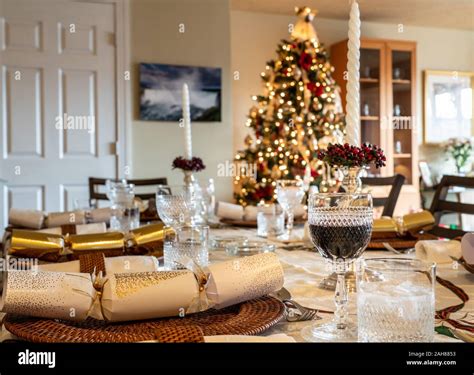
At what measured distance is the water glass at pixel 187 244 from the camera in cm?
116

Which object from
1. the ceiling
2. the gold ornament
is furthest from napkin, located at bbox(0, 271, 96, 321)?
the ceiling

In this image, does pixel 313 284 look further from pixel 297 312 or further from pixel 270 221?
pixel 270 221

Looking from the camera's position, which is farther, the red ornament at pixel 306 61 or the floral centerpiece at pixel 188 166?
the red ornament at pixel 306 61

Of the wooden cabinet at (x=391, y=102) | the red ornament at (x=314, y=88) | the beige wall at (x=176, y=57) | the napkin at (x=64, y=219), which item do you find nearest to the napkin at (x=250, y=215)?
the napkin at (x=64, y=219)

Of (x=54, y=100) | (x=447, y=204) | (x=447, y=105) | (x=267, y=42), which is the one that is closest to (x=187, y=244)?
(x=447, y=204)

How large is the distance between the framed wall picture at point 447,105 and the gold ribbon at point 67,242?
649cm

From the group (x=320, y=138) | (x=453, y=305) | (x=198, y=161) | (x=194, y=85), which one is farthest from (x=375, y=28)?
(x=453, y=305)

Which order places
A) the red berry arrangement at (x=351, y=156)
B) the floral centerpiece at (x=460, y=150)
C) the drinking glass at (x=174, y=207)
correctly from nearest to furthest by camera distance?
the red berry arrangement at (x=351, y=156) → the drinking glass at (x=174, y=207) → the floral centerpiece at (x=460, y=150)

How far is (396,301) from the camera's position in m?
0.65

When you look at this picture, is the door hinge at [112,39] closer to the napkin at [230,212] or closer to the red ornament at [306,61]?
the red ornament at [306,61]

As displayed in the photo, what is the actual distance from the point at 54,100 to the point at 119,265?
12.7 ft

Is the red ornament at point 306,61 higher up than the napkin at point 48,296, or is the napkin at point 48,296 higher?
the red ornament at point 306,61

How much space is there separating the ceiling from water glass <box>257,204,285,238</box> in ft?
14.7
